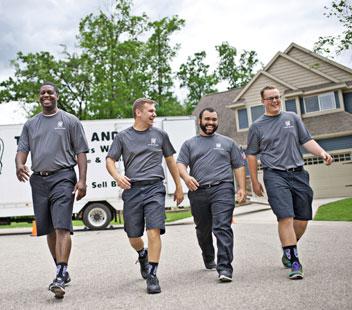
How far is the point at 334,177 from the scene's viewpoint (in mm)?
26766

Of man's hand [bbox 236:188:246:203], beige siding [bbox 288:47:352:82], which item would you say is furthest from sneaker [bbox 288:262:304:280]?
beige siding [bbox 288:47:352:82]

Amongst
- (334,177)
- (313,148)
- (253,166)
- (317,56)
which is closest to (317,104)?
(317,56)

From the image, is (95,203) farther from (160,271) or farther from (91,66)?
(91,66)

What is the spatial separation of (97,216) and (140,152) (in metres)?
11.0

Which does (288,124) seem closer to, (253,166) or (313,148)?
(313,148)

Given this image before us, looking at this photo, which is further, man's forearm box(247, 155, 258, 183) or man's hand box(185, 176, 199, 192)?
man's forearm box(247, 155, 258, 183)

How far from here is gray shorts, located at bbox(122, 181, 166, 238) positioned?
5.73 m

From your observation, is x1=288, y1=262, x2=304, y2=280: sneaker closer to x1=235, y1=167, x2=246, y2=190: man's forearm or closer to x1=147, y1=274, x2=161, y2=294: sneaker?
x1=235, y1=167, x2=246, y2=190: man's forearm

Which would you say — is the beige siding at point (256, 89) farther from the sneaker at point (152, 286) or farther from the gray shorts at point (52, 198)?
the sneaker at point (152, 286)

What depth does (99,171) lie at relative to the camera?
1666cm

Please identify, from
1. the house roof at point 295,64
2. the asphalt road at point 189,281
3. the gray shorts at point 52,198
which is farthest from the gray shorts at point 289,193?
the house roof at point 295,64

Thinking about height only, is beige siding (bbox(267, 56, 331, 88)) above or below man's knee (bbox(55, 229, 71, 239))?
above

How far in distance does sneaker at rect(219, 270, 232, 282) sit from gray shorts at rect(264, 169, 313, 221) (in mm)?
903

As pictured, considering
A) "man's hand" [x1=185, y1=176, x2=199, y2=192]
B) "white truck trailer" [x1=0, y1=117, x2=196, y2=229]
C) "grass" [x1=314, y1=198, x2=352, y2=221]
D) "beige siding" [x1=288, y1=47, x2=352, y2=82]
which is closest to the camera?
"man's hand" [x1=185, y1=176, x2=199, y2=192]
